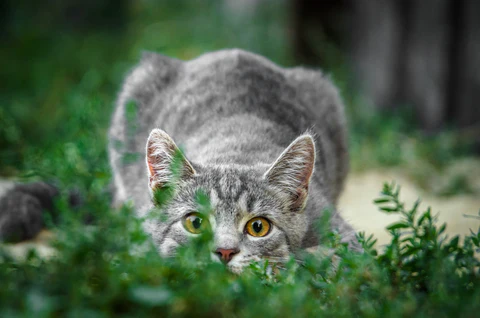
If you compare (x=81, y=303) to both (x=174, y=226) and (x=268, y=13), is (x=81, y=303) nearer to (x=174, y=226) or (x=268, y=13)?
(x=174, y=226)

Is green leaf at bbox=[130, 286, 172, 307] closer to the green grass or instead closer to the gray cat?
the green grass

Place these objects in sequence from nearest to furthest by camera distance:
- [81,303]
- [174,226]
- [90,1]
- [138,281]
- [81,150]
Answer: [81,303] → [138,281] → [174,226] → [81,150] → [90,1]

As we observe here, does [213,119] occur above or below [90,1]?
below

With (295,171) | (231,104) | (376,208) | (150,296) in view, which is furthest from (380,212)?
(150,296)

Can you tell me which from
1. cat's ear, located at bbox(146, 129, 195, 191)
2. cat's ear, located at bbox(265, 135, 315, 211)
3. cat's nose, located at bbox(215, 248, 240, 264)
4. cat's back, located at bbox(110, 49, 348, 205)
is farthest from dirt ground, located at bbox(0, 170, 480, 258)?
cat's nose, located at bbox(215, 248, 240, 264)

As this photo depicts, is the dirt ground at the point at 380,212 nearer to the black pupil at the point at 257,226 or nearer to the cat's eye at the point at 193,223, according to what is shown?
the black pupil at the point at 257,226

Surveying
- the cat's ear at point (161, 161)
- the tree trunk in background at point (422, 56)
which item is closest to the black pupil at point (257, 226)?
the cat's ear at point (161, 161)

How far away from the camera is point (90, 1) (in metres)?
10.1

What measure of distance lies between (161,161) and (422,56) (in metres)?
4.21

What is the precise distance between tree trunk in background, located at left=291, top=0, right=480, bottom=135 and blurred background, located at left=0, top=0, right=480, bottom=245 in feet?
0.04

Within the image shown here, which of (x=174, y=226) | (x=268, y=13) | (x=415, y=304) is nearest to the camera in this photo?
(x=415, y=304)

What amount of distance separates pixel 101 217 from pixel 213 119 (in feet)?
5.52

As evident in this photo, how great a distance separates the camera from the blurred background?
4434mm

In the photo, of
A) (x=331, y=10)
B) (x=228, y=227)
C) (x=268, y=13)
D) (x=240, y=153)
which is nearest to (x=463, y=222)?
(x=240, y=153)
